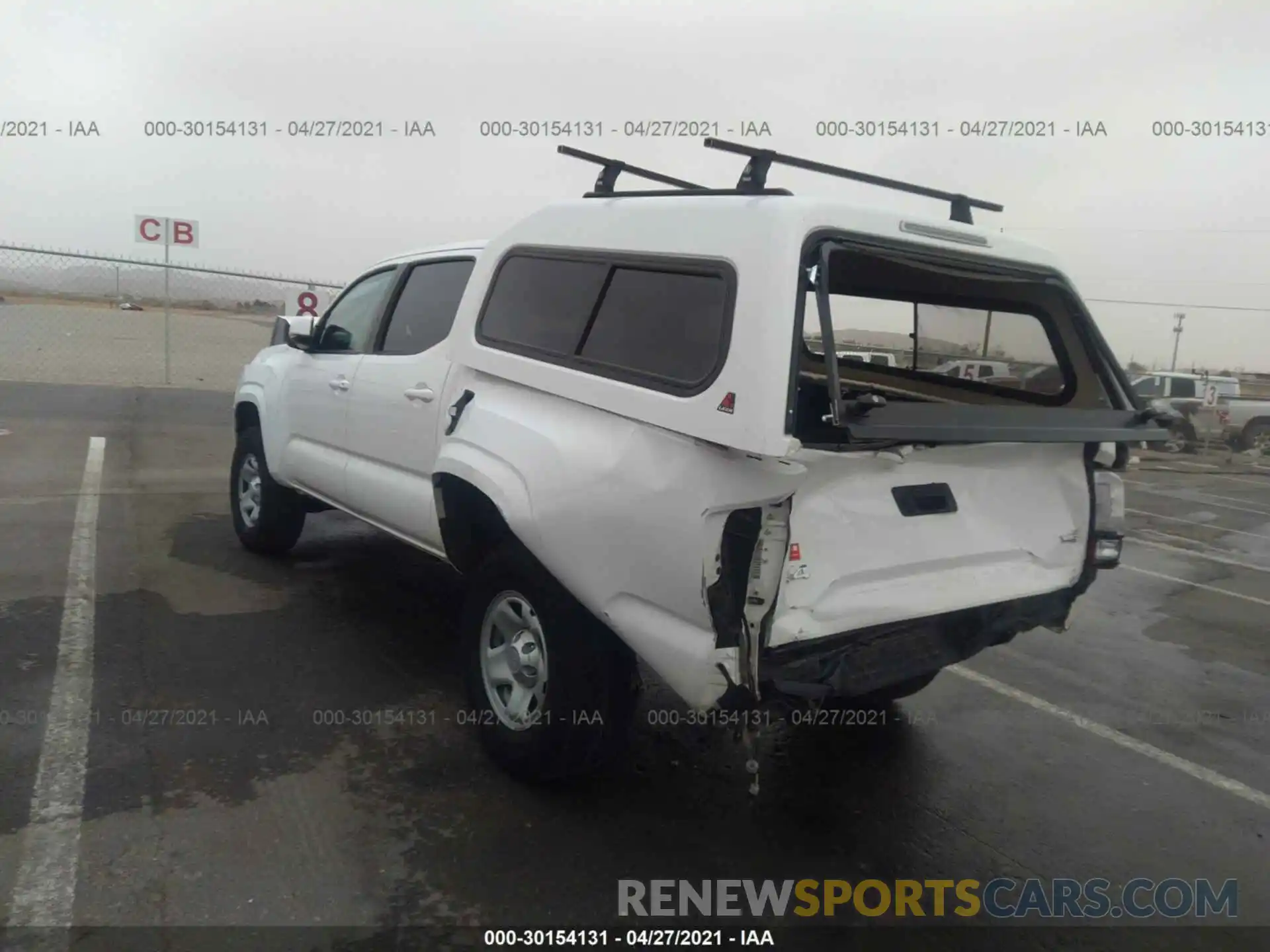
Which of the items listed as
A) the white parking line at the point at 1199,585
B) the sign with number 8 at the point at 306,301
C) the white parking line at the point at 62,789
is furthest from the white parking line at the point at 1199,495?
the white parking line at the point at 62,789

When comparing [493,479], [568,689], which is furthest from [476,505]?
[568,689]

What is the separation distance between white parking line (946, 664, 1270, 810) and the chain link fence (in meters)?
12.9

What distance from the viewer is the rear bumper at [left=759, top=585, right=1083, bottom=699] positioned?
2.90 metres

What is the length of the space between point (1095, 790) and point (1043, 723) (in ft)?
2.17

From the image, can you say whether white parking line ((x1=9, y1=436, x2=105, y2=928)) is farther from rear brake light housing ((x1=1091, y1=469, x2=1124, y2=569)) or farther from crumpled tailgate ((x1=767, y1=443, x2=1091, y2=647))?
rear brake light housing ((x1=1091, y1=469, x2=1124, y2=569))

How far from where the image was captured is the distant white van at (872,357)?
164 inches

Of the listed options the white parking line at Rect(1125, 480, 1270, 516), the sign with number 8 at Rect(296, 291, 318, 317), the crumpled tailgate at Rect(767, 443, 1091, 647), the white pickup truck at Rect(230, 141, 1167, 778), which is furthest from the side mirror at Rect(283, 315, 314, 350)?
the white parking line at Rect(1125, 480, 1270, 516)

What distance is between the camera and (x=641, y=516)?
9.65ft

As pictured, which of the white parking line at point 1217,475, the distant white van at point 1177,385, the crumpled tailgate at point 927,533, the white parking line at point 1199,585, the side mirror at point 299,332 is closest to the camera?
the crumpled tailgate at point 927,533

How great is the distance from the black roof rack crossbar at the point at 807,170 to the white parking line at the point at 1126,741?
8.17ft

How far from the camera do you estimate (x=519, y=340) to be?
3.80 meters

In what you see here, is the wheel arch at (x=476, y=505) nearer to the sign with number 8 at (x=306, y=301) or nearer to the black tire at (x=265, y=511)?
the black tire at (x=265, y=511)

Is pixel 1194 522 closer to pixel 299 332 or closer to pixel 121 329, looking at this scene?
pixel 299 332

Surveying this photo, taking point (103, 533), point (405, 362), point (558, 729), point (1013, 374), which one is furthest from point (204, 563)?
point (1013, 374)
